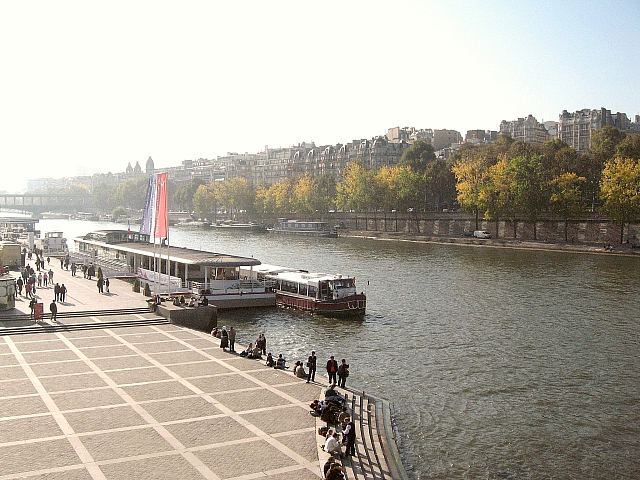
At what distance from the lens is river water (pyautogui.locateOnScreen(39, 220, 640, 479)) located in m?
26.9

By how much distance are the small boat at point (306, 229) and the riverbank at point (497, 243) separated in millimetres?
4591

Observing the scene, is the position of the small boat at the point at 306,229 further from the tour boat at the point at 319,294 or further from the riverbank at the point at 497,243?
the tour boat at the point at 319,294

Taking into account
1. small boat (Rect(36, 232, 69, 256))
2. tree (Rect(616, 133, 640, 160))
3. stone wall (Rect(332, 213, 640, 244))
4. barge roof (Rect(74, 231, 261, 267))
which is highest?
tree (Rect(616, 133, 640, 160))

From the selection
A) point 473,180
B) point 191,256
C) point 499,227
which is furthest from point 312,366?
point 473,180

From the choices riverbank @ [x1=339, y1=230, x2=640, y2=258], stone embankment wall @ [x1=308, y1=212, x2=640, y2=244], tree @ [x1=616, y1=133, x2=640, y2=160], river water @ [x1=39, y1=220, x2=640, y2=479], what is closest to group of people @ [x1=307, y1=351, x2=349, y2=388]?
river water @ [x1=39, y1=220, x2=640, y2=479]

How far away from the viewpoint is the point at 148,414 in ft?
85.5

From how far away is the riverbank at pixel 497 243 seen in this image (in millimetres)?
102938

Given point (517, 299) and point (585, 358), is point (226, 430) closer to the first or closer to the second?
point (585, 358)

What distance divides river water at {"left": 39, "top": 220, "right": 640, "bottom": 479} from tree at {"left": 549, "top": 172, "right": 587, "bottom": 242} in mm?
36772

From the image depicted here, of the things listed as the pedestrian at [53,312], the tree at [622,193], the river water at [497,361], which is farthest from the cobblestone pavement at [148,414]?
the tree at [622,193]

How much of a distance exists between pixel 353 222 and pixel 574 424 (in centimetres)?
15332

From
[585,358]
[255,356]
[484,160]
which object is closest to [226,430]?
[255,356]

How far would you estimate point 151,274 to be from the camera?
65188mm

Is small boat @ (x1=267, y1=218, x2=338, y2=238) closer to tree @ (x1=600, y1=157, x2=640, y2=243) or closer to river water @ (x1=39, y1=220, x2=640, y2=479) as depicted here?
tree @ (x1=600, y1=157, x2=640, y2=243)
